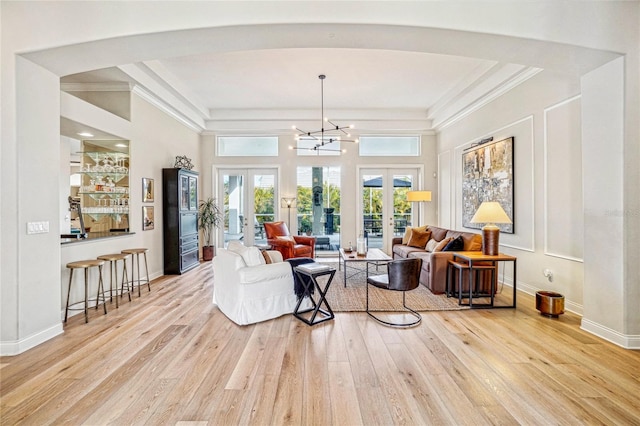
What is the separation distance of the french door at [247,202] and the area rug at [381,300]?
3.48 metres

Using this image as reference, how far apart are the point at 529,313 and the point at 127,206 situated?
5963 millimetres

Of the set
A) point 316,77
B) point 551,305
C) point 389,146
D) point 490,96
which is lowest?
point 551,305

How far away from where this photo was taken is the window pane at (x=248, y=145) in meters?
7.81

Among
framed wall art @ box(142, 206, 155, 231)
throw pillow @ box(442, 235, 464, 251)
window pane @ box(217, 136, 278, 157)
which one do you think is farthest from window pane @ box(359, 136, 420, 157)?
framed wall art @ box(142, 206, 155, 231)

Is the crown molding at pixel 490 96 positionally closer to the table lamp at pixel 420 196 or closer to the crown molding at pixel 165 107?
the table lamp at pixel 420 196

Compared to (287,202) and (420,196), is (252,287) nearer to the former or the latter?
(287,202)

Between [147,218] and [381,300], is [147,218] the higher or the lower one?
the higher one

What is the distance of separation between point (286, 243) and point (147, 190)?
8.79 feet

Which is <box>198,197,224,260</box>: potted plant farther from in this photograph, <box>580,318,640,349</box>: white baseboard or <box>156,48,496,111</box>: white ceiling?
<box>580,318,640,349</box>: white baseboard

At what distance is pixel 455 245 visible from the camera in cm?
461

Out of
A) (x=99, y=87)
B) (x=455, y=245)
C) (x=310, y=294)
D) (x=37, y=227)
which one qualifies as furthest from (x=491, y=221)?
(x=99, y=87)

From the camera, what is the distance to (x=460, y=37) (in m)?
2.73

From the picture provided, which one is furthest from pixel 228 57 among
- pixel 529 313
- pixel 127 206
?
pixel 529 313

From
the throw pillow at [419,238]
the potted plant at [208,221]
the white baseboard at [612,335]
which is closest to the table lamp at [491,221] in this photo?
the white baseboard at [612,335]
